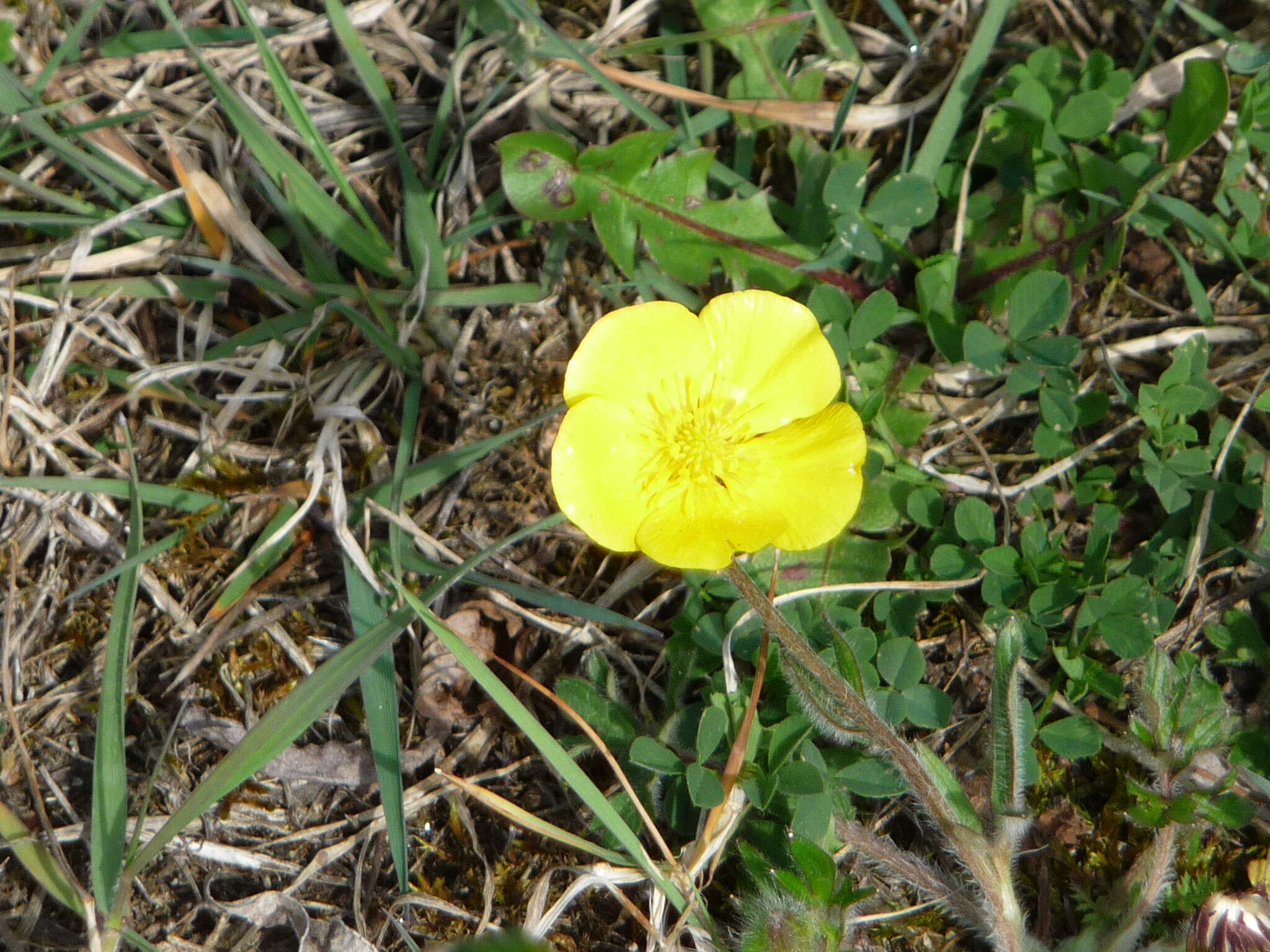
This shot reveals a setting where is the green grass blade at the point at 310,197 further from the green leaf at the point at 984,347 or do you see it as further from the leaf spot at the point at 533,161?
the green leaf at the point at 984,347

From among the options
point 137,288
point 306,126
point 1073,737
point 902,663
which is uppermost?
point 306,126

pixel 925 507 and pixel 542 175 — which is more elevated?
pixel 542 175

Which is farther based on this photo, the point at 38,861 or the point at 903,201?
the point at 903,201

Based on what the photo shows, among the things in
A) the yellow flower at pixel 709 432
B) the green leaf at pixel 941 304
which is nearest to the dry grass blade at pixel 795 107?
the green leaf at pixel 941 304

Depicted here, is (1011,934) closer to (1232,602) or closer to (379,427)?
(1232,602)

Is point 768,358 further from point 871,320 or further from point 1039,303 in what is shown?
point 1039,303

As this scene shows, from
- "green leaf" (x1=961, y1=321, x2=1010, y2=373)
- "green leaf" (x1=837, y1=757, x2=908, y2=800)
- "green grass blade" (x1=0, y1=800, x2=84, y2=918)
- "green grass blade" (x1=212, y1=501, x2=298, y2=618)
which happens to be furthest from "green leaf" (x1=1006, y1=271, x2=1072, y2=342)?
"green grass blade" (x1=0, y1=800, x2=84, y2=918)

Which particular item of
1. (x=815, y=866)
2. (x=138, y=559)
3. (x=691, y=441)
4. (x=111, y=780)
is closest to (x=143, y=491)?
(x=138, y=559)
